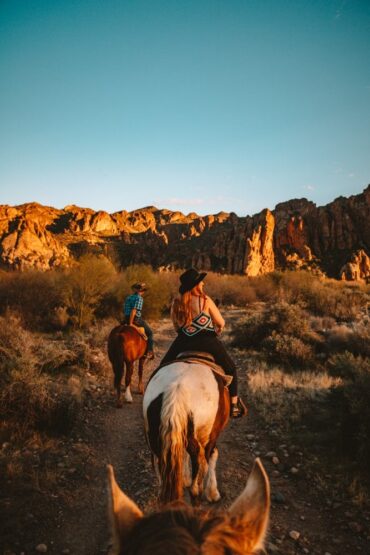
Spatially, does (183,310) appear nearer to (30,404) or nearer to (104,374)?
(30,404)

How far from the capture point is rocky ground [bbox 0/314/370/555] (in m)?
3.06

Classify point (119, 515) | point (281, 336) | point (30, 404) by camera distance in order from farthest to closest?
1. point (281, 336)
2. point (30, 404)
3. point (119, 515)

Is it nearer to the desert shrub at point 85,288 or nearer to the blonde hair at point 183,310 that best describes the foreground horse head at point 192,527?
the blonde hair at point 183,310

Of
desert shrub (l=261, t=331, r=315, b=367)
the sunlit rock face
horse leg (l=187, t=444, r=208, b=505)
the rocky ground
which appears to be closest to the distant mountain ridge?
the sunlit rock face

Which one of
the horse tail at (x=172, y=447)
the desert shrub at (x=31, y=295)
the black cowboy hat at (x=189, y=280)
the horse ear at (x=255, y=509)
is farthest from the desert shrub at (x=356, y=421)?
the desert shrub at (x=31, y=295)

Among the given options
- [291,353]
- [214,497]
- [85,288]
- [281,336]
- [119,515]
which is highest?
[119,515]

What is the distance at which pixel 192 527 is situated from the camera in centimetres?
93

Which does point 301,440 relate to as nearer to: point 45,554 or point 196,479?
point 196,479

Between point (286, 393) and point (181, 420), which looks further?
point (286, 393)

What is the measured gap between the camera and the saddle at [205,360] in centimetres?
339

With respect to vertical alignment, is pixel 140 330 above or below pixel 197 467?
above

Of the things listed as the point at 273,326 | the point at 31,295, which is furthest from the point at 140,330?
the point at 31,295

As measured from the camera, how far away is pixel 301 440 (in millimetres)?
4848

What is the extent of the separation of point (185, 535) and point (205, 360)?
104 inches
